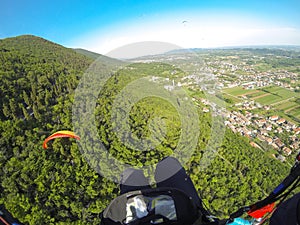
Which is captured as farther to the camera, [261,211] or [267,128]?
[267,128]

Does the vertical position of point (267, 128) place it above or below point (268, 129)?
above

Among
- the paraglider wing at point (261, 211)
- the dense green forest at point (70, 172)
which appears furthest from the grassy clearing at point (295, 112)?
the paraglider wing at point (261, 211)

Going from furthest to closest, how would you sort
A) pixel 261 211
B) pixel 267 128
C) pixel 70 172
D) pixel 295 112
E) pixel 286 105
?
1. pixel 286 105
2. pixel 295 112
3. pixel 267 128
4. pixel 70 172
5. pixel 261 211

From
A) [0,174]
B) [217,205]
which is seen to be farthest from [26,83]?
[217,205]

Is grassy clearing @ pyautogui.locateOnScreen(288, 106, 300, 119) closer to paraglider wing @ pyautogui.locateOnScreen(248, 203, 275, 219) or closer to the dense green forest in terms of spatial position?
the dense green forest

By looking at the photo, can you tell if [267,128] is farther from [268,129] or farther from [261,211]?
[261,211]

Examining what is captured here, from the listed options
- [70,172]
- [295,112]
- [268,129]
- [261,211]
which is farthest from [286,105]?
[261,211]

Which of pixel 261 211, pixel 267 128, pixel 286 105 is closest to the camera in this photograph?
pixel 261 211

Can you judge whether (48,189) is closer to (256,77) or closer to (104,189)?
(104,189)

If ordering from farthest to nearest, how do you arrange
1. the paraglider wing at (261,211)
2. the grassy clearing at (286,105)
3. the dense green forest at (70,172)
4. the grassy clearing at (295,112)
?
the grassy clearing at (286,105) < the grassy clearing at (295,112) < the dense green forest at (70,172) < the paraglider wing at (261,211)

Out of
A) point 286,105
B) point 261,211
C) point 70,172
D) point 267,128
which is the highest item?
point 261,211

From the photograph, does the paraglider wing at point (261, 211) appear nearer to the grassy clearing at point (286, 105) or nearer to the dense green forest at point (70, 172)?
the dense green forest at point (70, 172)
